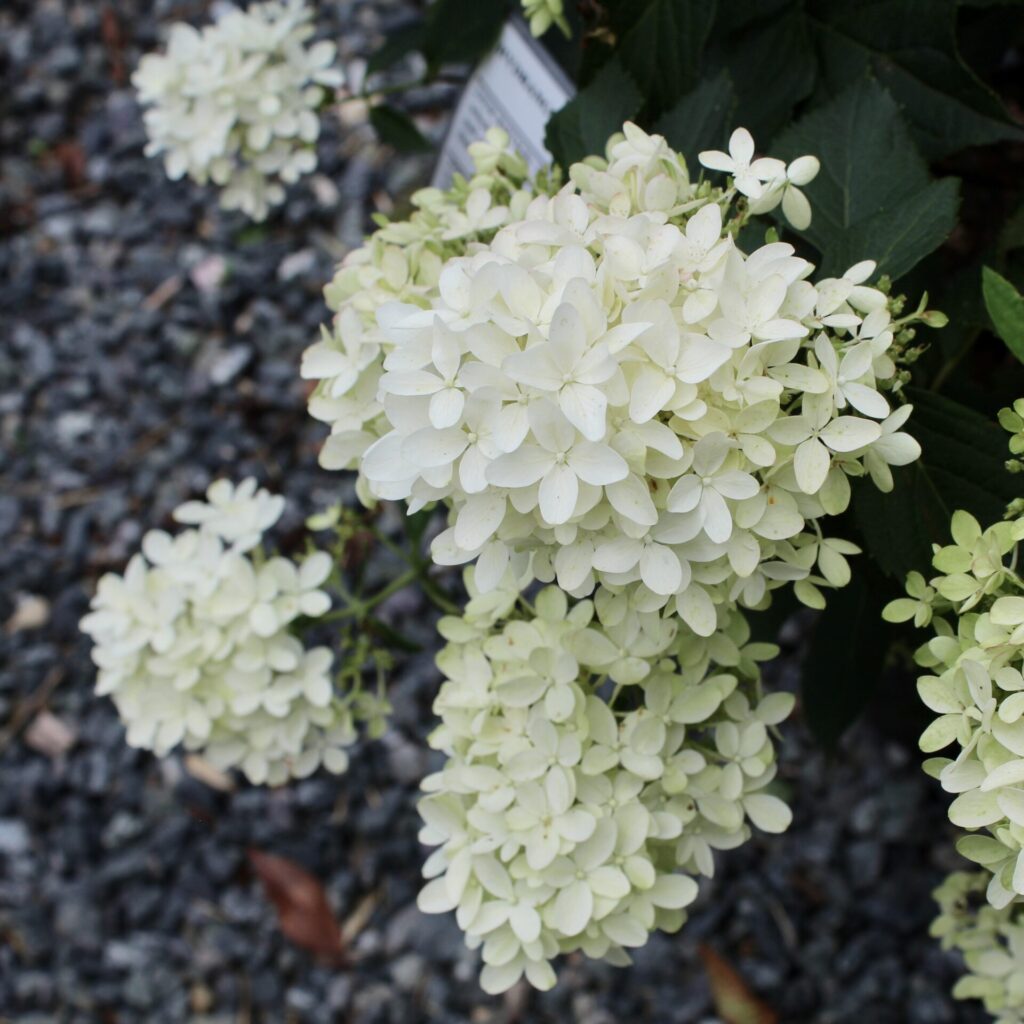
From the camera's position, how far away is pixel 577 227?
→ 0.71 meters

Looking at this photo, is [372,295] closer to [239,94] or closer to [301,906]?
[239,94]

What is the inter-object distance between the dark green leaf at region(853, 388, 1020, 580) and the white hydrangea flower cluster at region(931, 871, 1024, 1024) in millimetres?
354

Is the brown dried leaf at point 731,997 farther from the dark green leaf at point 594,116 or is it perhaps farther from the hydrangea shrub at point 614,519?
the dark green leaf at point 594,116

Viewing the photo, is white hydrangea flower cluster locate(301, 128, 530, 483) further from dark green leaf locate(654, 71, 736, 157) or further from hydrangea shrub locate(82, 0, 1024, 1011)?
dark green leaf locate(654, 71, 736, 157)

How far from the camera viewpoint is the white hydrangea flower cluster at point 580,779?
2.61 ft

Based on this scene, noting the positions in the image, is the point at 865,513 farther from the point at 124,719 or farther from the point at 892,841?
the point at 892,841

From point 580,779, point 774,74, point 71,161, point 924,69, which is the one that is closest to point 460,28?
point 774,74

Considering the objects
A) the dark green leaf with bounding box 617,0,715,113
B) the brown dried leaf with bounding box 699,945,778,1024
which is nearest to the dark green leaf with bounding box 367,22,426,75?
the dark green leaf with bounding box 617,0,715,113

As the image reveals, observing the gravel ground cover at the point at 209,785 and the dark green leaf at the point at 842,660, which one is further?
the gravel ground cover at the point at 209,785

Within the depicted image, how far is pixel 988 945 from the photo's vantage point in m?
1.04

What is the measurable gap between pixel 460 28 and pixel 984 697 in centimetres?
84

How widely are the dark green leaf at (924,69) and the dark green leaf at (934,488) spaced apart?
0.32m

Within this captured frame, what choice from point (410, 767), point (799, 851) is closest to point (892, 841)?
point (799, 851)

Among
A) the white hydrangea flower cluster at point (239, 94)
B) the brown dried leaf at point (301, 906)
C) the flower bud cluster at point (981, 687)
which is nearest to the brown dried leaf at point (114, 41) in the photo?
the white hydrangea flower cluster at point (239, 94)
